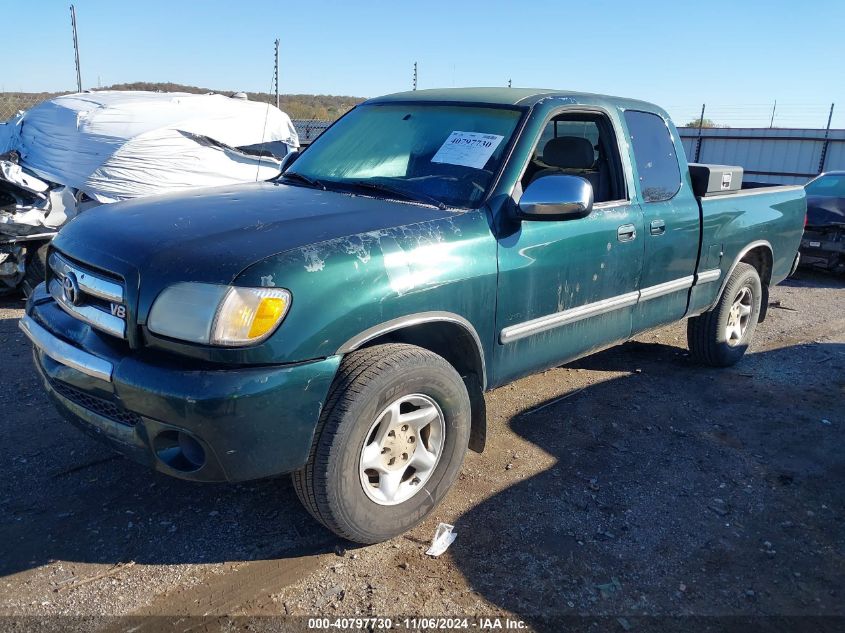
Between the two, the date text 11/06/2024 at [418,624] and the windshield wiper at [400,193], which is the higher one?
the windshield wiper at [400,193]

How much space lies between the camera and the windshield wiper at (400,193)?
10.6 feet

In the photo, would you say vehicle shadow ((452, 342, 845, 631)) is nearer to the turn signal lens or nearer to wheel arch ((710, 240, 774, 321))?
wheel arch ((710, 240, 774, 321))

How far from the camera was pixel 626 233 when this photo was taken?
152 inches

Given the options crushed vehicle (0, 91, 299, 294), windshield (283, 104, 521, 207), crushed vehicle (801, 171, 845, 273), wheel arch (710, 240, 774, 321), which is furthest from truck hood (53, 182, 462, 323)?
crushed vehicle (801, 171, 845, 273)

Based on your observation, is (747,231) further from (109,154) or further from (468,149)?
(109,154)

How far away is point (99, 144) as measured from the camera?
25.0 ft

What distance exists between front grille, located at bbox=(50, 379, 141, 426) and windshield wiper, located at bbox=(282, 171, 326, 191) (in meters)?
1.56

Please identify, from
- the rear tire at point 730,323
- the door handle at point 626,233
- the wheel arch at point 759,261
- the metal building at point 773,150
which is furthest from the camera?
the metal building at point 773,150

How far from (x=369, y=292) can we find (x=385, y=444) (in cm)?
68

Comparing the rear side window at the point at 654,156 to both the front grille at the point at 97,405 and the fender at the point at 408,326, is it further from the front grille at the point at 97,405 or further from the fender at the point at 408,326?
the front grille at the point at 97,405

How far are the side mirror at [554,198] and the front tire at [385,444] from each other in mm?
838

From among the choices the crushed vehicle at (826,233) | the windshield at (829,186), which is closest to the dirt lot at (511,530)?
the crushed vehicle at (826,233)

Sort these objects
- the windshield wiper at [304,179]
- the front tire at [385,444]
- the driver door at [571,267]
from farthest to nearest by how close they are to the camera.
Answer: the windshield wiper at [304,179]
the driver door at [571,267]
the front tire at [385,444]

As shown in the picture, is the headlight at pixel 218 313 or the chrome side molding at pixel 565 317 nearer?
the headlight at pixel 218 313
